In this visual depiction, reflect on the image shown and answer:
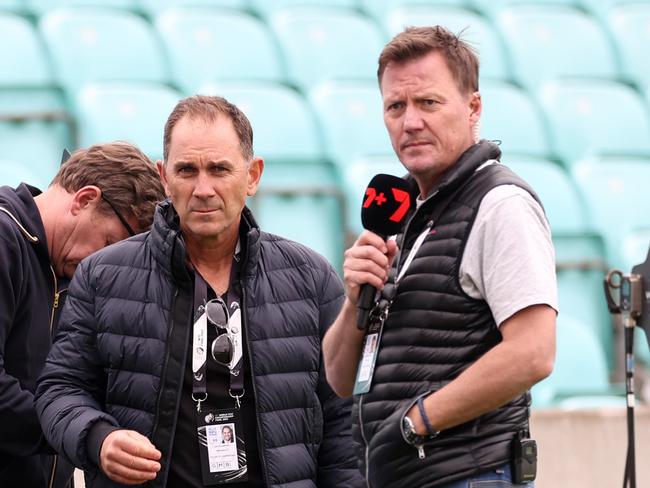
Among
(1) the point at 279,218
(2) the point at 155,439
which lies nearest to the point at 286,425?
(2) the point at 155,439

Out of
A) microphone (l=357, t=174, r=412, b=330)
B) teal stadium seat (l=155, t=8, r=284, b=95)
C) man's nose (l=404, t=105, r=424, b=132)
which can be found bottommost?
microphone (l=357, t=174, r=412, b=330)

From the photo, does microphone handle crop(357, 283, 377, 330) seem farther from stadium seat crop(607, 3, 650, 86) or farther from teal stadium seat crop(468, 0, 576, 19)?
stadium seat crop(607, 3, 650, 86)

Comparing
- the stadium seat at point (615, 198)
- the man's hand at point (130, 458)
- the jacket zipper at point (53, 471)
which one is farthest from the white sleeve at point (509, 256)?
the stadium seat at point (615, 198)

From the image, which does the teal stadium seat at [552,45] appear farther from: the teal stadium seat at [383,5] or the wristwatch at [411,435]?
the wristwatch at [411,435]

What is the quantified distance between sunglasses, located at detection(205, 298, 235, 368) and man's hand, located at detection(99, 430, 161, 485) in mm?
271

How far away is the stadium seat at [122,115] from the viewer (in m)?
6.16

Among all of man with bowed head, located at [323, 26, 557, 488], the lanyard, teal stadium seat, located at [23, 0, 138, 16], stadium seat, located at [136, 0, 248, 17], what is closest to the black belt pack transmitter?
man with bowed head, located at [323, 26, 557, 488]

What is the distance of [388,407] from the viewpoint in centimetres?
246

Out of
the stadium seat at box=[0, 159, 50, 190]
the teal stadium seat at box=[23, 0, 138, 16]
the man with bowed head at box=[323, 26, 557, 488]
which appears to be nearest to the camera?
the man with bowed head at box=[323, 26, 557, 488]

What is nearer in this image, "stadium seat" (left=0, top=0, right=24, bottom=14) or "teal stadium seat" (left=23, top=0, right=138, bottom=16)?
"stadium seat" (left=0, top=0, right=24, bottom=14)

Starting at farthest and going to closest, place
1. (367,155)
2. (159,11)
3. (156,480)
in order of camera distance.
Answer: (159,11)
(367,155)
(156,480)

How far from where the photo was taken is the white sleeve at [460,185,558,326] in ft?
7.61

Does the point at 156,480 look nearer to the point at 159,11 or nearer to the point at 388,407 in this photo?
the point at 388,407

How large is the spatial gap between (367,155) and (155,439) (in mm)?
4106
